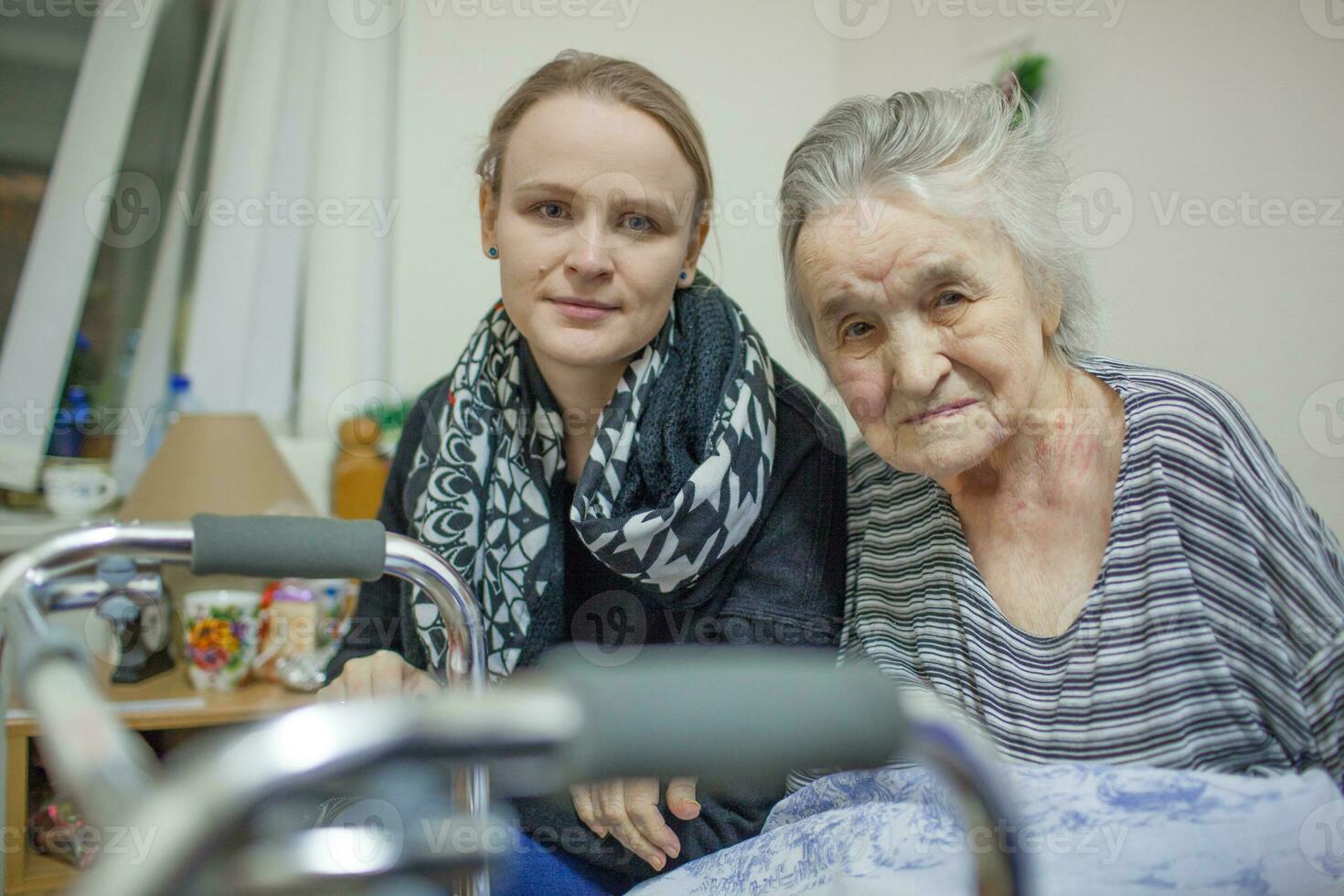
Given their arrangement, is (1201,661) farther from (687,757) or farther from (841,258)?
(687,757)

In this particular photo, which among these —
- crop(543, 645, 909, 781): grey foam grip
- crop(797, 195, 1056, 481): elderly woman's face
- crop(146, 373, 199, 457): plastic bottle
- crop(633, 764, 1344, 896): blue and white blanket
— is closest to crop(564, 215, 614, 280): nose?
crop(797, 195, 1056, 481): elderly woman's face

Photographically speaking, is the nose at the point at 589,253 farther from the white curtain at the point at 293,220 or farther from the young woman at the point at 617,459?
the white curtain at the point at 293,220

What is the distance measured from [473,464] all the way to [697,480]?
0.97 ft

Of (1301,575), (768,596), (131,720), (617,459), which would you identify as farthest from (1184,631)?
(131,720)

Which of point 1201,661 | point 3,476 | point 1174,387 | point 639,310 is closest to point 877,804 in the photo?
point 1201,661

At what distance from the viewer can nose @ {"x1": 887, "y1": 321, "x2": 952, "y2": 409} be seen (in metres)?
0.83

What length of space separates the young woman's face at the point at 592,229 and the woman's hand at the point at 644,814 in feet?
1.36

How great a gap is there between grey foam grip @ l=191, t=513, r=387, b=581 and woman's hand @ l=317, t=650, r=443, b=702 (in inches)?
15.1

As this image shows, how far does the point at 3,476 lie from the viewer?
5.77 ft

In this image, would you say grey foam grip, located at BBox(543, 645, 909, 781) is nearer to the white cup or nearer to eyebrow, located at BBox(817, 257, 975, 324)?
eyebrow, located at BBox(817, 257, 975, 324)

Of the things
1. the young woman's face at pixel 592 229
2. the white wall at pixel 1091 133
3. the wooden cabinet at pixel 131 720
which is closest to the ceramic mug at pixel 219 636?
the wooden cabinet at pixel 131 720

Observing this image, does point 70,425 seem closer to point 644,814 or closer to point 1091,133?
point 644,814

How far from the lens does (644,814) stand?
3.00 feet

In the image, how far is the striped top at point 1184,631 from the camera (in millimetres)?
702
